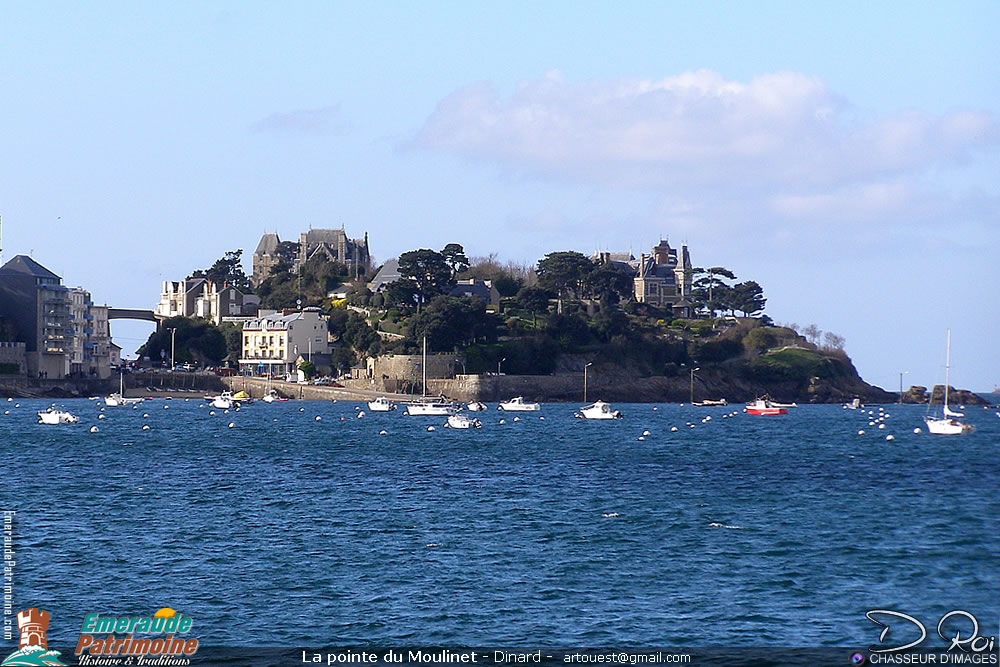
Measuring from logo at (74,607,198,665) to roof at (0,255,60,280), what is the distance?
150 m

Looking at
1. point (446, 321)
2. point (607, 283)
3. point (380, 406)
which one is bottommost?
point (380, 406)

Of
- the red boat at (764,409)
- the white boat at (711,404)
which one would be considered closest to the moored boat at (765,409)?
the red boat at (764,409)

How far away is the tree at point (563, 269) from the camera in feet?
544

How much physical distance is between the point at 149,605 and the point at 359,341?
135 metres

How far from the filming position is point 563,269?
6521 inches

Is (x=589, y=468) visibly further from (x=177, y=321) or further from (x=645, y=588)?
(x=177, y=321)

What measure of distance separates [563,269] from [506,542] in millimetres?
133376

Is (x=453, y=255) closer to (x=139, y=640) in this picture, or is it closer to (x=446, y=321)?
(x=446, y=321)

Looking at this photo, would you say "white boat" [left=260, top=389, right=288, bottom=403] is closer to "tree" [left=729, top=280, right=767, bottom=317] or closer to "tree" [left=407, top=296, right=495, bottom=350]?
"tree" [left=407, top=296, right=495, bottom=350]

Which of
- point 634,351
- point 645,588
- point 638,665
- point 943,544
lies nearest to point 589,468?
point 943,544

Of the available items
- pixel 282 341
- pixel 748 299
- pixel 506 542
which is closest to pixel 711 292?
pixel 748 299

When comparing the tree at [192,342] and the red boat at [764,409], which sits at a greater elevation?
the tree at [192,342]

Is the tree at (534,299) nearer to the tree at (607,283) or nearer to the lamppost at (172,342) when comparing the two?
the tree at (607,283)

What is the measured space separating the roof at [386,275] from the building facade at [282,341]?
11604 millimetres
